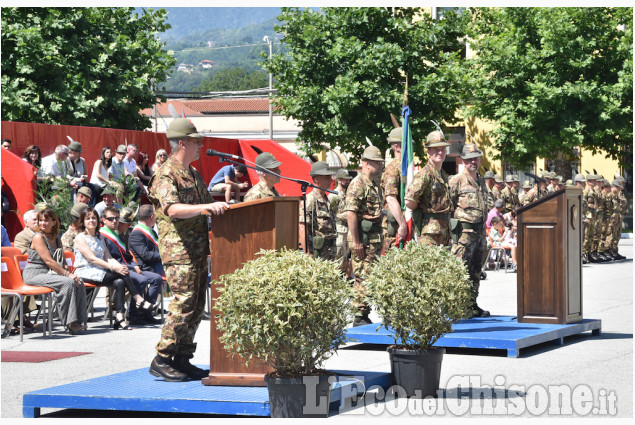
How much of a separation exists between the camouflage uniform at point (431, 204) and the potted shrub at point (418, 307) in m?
2.44

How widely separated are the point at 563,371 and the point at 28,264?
21.5 feet

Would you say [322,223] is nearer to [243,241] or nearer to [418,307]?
[418,307]

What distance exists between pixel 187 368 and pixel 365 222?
4.23 m

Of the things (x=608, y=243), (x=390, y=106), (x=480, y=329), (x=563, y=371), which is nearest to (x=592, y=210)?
(x=608, y=243)

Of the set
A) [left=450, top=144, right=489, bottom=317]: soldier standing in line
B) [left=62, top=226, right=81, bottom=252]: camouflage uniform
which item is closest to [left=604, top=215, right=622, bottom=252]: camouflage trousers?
[left=450, top=144, right=489, bottom=317]: soldier standing in line

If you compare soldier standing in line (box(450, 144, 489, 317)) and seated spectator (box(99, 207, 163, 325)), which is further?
seated spectator (box(99, 207, 163, 325))

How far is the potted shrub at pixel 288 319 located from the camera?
6.17 m

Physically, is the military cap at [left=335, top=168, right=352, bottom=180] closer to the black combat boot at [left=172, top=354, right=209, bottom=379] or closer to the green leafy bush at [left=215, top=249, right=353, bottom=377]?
the black combat boot at [left=172, top=354, right=209, bottom=379]

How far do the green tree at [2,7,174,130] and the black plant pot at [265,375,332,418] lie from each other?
19590mm

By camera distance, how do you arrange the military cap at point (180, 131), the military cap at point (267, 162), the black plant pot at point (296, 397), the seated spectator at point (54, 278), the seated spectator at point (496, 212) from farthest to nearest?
the seated spectator at point (496, 212)
the seated spectator at point (54, 278)
the military cap at point (267, 162)
the military cap at point (180, 131)
the black plant pot at point (296, 397)

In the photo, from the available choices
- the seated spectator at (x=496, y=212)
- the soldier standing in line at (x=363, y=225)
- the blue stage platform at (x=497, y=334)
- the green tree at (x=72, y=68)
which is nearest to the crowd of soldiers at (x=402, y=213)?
the soldier standing in line at (x=363, y=225)

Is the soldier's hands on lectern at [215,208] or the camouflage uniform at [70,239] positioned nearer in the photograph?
the soldier's hands on lectern at [215,208]

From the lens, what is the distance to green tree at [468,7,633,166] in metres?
36.8

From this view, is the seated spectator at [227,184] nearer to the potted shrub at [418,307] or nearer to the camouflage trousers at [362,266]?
the camouflage trousers at [362,266]
